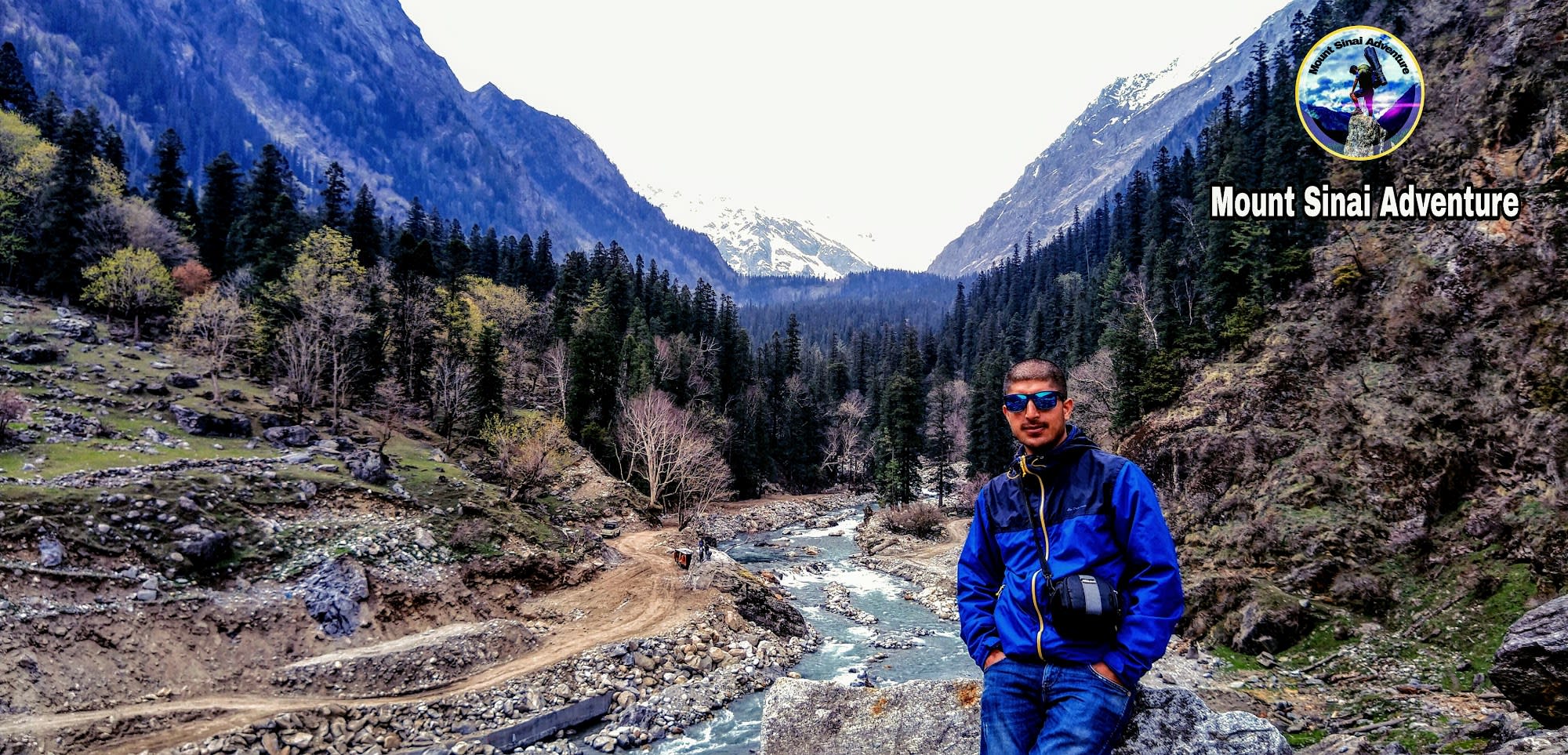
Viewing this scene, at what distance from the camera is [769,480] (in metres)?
70.1

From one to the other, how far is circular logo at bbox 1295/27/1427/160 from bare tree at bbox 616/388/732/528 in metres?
35.8

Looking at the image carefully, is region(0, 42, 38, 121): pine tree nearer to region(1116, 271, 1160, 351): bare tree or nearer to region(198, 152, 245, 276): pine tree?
region(198, 152, 245, 276): pine tree

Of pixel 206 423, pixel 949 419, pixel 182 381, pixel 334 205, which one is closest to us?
pixel 206 423

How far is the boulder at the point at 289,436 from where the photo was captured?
87.6ft

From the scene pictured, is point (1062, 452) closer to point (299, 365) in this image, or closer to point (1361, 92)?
point (1361, 92)

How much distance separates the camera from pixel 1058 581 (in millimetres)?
3691

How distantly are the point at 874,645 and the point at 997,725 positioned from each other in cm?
1986

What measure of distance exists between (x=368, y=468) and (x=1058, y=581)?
2755 cm

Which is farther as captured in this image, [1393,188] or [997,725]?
[1393,188]

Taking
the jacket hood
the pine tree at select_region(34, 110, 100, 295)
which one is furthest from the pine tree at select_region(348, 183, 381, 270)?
the jacket hood

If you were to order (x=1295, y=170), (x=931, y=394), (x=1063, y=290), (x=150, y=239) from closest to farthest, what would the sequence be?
(x=150, y=239)
(x=1295, y=170)
(x=931, y=394)
(x=1063, y=290)

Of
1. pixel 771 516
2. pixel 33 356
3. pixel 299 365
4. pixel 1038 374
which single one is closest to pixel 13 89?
pixel 299 365

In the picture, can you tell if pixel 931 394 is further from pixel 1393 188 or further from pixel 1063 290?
pixel 1393 188

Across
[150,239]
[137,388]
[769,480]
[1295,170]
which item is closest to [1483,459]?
[1295,170]
